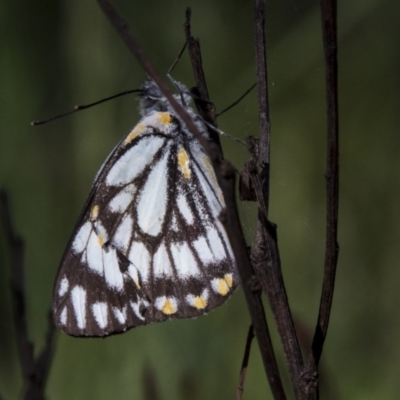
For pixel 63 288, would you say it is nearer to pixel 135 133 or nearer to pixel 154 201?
pixel 154 201

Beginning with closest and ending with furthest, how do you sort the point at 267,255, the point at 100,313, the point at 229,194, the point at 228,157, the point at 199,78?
the point at 229,194
the point at 267,255
the point at 199,78
the point at 100,313
the point at 228,157

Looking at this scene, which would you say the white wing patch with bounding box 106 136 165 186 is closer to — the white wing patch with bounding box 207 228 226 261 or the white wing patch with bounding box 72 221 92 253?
the white wing patch with bounding box 72 221 92 253

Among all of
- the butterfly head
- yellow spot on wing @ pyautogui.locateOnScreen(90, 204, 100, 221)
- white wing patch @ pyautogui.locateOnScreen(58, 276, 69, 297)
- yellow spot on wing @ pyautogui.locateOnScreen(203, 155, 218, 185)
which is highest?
the butterfly head

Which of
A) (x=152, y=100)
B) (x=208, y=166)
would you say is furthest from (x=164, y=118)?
(x=208, y=166)

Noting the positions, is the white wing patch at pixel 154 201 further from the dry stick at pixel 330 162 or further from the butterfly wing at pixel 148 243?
the dry stick at pixel 330 162

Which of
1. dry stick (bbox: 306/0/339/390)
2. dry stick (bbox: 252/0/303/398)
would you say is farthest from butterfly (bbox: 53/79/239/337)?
dry stick (bbox: 306/0/339/390)

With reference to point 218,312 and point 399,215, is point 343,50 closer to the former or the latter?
point 399,215
